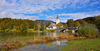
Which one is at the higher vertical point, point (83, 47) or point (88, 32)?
point (88, 32)

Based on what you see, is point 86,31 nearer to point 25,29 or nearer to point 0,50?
point 0,50

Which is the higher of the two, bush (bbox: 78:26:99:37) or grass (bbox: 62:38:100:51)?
bush (bbox: 78:26:99:37)

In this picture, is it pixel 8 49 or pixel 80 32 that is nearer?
pixel 8 49

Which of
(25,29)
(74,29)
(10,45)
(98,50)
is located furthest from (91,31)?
(25,29)

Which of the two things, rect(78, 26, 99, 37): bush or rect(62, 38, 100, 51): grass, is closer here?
rect(62, 38, 100, 51): grass

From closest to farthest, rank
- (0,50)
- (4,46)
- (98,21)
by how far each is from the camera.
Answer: (0,50), (4,46), (98,21)

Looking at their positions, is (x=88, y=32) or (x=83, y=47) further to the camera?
(x=88, y=32)

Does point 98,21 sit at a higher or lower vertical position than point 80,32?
higher

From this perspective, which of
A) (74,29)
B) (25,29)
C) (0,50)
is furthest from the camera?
(25,29)

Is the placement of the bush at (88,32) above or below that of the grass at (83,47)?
above

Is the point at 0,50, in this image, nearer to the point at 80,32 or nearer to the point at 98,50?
the point at 98,50

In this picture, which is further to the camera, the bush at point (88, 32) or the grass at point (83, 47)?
the bush at point (88, 32)

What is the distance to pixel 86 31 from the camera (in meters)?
25.9

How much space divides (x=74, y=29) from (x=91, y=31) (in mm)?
34169
